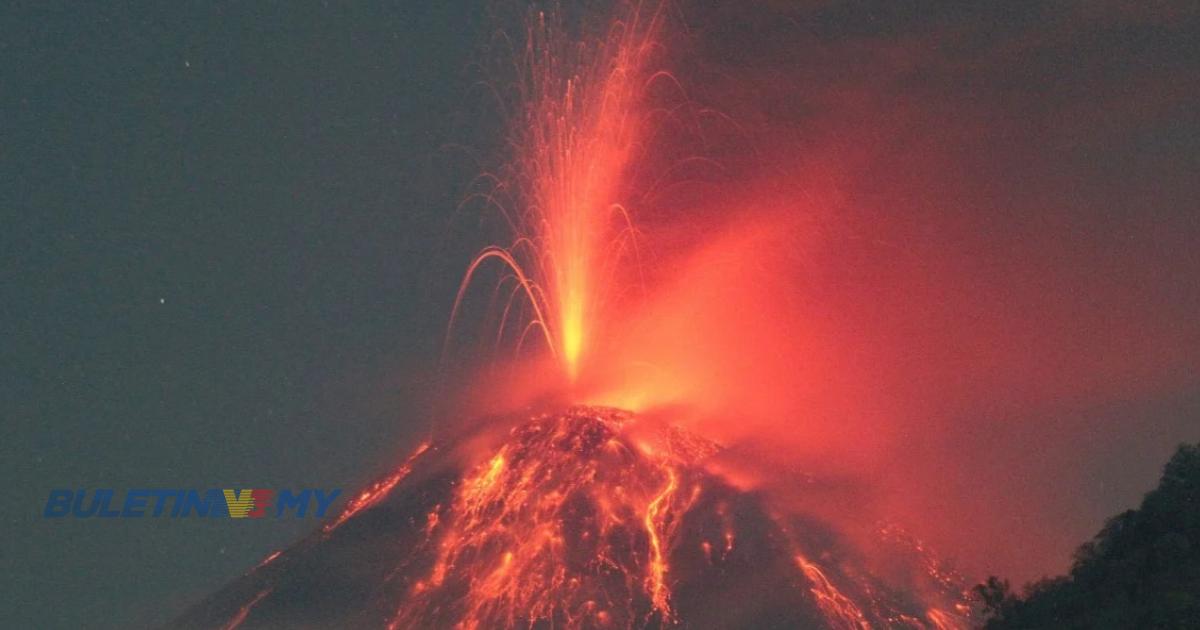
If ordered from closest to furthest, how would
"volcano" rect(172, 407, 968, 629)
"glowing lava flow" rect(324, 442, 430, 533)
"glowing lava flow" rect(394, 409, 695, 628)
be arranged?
1. "volcano" rect(172, 407, 968, 629)
2. "glowing lava flow" rect(394, 409, 695, 628)
3. "glowing lava flow" rect(324, 442, 430, 533)

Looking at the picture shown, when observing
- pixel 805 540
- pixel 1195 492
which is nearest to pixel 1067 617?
pixel 1195 492

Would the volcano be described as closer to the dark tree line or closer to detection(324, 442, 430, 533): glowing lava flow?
detection(324, 442, 430, 533): glowing lava flow

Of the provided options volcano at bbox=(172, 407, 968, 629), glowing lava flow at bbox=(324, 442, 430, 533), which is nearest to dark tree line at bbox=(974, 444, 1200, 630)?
volcano at bbox=(172, 407, 968, 629)

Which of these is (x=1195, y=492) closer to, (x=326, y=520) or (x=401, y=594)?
(x=401, y=594)

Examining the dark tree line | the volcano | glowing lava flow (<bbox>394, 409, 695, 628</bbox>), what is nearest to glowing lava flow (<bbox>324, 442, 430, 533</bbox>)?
the volcano

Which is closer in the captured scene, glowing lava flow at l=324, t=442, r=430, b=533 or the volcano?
the volcano

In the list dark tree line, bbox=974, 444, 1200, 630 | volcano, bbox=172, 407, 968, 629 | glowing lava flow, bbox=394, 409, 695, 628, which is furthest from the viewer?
glowing lava flow, bbox=394, 409, 695, 628

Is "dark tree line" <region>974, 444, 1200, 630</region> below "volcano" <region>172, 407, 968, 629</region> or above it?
above
